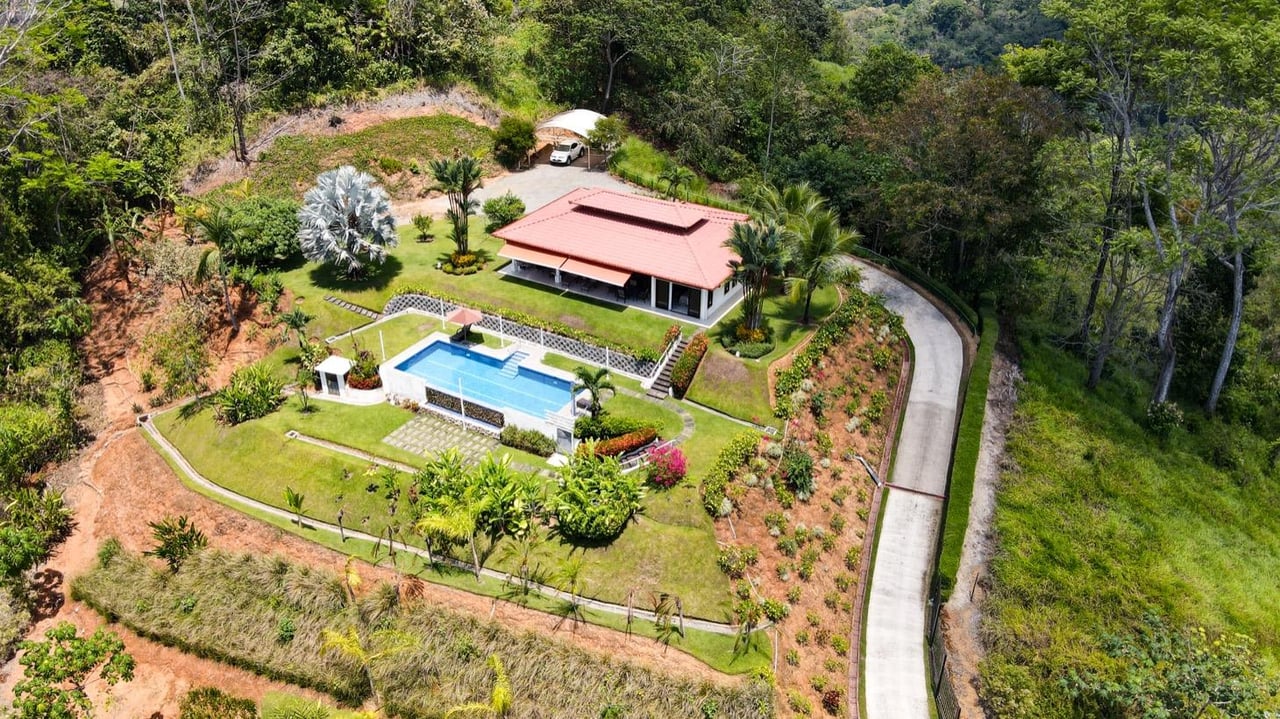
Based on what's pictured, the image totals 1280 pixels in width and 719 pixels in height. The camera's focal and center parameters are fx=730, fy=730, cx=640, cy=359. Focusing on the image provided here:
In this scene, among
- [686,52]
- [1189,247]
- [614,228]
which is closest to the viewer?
[1189,247]

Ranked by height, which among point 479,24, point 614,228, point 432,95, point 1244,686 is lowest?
point 1244,686

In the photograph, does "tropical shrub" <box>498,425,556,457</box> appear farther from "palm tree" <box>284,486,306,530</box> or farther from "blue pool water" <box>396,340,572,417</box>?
"palm tree" <box>284,486,306,530</box>

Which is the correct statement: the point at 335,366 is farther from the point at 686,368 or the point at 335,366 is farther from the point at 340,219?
the point at 686,368

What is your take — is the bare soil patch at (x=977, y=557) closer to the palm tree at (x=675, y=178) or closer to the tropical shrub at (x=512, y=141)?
the palm tree at (x=675, y=178)

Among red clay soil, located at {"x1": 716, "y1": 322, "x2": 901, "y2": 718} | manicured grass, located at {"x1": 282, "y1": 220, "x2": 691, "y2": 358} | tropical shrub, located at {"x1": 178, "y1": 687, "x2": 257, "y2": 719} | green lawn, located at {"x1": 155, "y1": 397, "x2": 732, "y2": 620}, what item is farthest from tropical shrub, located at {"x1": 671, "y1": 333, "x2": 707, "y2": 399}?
tropical shrub, located at {"x1": 178, "y1": 687, "x2": 257, "y2": 719}

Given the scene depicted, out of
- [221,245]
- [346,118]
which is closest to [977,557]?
[221,245]

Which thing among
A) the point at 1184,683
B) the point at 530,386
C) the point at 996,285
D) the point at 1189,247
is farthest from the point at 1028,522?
the point at 530,386

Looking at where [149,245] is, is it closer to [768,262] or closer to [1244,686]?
[768,262]

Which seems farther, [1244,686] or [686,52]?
[686,52]

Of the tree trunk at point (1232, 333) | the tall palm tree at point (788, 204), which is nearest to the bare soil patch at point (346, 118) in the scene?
the tall palm tree at point (788, 204)
